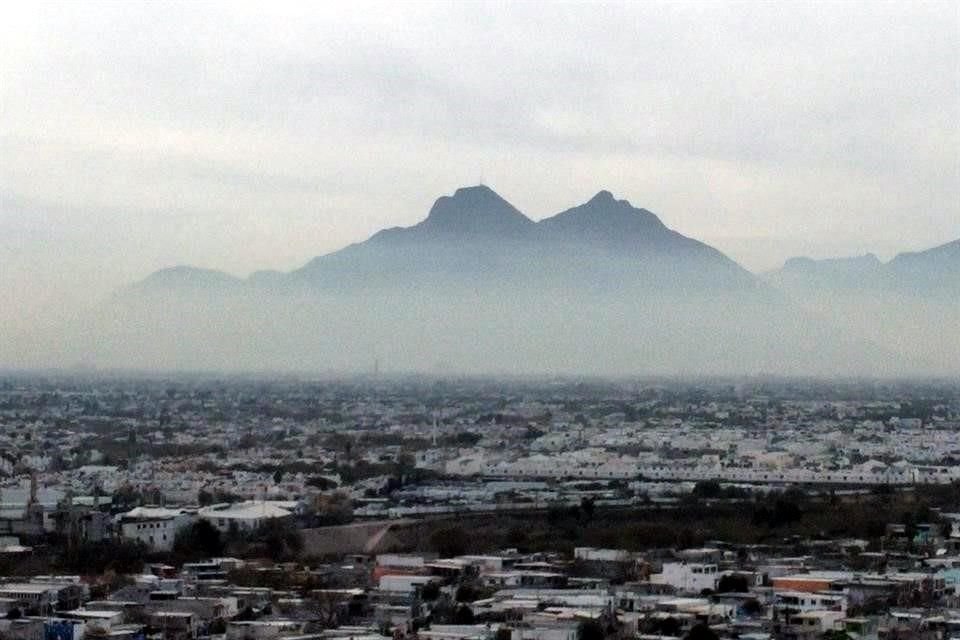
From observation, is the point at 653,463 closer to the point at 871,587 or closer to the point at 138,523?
the point at 138,523

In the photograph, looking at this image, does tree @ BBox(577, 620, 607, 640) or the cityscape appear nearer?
tree @ BBox(577, 620, 607, 640)

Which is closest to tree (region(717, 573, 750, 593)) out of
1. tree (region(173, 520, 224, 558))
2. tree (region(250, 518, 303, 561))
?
tree (region(250, 518, 303, 561))

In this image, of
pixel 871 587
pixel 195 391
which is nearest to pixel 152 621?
pixel 871 587

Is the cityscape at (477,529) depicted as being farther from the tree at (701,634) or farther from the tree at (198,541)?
the tree at (701,634)

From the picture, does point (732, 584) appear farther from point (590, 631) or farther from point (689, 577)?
point (590, 631)

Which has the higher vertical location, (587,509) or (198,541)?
(587,509)

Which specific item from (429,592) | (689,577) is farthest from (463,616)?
(689,577)

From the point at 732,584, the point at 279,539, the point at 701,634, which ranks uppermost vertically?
the point at 279,539

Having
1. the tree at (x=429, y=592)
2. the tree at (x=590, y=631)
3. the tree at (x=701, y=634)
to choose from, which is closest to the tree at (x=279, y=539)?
the tree at (x=429, y=592)

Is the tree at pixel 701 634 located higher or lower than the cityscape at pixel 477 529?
lower

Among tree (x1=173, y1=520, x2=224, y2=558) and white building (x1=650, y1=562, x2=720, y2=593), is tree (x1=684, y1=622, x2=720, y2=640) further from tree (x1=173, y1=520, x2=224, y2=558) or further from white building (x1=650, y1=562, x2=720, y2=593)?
tree (x1=173, y1=520, x2=224, y2=558)

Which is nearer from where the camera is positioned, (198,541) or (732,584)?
(732,584)
